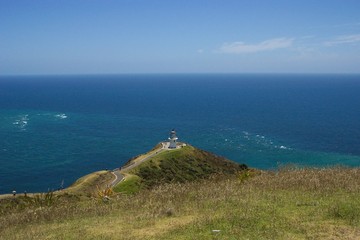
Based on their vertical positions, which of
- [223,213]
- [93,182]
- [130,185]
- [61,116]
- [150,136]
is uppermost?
[223,213]

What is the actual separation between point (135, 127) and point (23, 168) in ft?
173

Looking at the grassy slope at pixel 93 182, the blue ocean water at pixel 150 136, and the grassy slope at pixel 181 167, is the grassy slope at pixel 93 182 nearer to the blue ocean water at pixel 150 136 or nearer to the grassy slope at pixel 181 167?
the grassy slope at pixel 181 167

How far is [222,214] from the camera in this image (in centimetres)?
1309

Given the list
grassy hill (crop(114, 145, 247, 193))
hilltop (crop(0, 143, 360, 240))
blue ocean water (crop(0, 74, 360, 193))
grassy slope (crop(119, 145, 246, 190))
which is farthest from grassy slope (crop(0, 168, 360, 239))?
grassy slope (crop(119, 145, 246, 190))

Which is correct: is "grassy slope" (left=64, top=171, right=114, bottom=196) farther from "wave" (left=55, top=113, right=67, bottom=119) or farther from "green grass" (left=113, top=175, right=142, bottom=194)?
"wave" (left=55, top=113, right=67, bottom=119)

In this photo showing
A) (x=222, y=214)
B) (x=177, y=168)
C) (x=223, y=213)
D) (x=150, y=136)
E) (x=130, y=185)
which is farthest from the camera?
(x=150, y=136)

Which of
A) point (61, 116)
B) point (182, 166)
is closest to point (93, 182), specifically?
point (182, 166)

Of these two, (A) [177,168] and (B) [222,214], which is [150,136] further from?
(B) [222,214]

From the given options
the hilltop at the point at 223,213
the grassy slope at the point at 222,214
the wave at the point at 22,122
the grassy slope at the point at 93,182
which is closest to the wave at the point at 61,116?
the wave at the point at 22,122

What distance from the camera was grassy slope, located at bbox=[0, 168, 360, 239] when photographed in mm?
11375

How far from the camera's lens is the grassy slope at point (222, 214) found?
11.4 metres

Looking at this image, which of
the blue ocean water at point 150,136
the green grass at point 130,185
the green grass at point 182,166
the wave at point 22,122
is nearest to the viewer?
the green grass at point 130,185

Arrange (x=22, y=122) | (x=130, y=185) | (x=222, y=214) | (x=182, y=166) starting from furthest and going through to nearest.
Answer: (x=22, y=122)
(x=182, y=166)
(x=130, y=185)
(x=222, y=214)

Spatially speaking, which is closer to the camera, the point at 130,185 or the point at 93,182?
the point at 130,185
